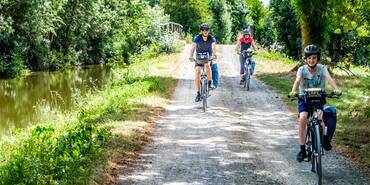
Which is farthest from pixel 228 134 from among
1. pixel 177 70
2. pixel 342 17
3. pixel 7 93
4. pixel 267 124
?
pixel 7 93

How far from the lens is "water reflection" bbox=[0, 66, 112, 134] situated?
17.3m

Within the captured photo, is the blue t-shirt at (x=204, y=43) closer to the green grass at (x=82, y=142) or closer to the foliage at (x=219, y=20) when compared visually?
the green grass at (x=82, y=142)

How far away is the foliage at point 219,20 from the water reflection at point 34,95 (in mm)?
35022

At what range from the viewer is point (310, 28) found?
21.2 metres

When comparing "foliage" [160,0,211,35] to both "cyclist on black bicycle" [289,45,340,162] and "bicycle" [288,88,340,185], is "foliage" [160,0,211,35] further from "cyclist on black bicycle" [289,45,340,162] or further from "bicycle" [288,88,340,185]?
"bicycle" [288,88,340,185]

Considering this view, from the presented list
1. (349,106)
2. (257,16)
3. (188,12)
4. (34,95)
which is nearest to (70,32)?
(34,95)

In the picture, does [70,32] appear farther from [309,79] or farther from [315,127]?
[315,127]

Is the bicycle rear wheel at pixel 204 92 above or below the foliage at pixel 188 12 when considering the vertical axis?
below

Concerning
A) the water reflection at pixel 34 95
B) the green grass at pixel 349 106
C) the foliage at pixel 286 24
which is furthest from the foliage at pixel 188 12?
the green grass at pixel 349 106

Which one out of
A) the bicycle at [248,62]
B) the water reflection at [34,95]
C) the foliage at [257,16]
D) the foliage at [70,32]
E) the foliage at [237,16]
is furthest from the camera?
the foliage at [237,16]

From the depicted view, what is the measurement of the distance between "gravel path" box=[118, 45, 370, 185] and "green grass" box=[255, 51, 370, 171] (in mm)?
495

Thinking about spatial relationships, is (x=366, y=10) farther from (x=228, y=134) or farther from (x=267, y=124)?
(x=228, y=134)

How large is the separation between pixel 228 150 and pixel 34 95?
660 inches

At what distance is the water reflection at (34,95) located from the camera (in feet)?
56.8
